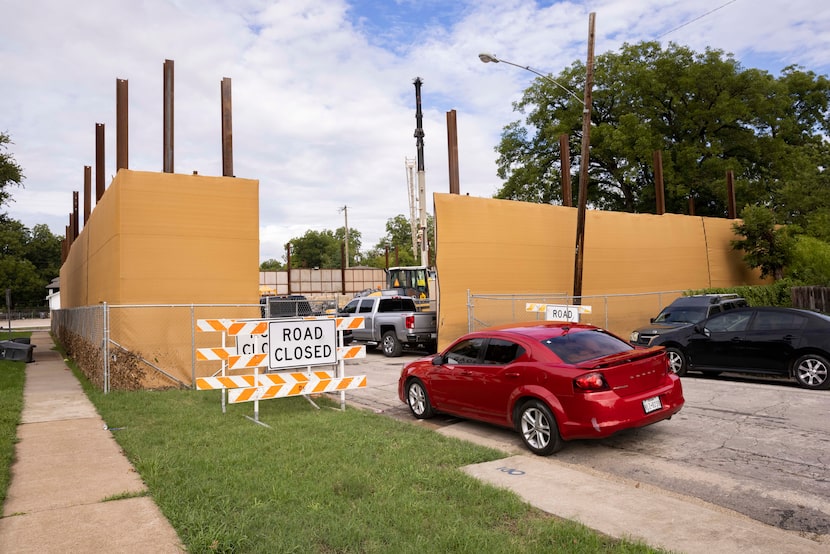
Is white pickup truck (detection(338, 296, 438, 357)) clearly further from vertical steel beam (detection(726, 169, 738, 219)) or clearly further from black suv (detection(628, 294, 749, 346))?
vertical steel beam (detection(726, 169, 738, 219))

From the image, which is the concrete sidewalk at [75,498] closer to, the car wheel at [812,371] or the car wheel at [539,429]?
the car wheel at [539,429]

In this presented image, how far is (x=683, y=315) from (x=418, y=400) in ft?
29.4

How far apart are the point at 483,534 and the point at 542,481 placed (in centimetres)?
170

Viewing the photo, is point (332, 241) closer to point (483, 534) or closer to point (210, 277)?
point (210, 277)

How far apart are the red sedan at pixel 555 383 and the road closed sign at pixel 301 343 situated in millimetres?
2095

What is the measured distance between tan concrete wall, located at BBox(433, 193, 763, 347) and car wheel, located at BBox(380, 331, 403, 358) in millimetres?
1920

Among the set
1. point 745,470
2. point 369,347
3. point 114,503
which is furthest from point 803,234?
point 114,503

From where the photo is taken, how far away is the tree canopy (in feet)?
126

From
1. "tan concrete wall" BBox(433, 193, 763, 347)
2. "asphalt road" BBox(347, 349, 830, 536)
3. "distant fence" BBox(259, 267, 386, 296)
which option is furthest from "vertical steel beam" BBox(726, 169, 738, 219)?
"distant fence" BBox(259, 267, 386, 296)

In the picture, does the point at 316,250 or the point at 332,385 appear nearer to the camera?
the point at 332,385

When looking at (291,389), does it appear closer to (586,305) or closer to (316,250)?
(586,305)

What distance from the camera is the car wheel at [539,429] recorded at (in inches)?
266

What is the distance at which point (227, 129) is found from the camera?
14.5 metres

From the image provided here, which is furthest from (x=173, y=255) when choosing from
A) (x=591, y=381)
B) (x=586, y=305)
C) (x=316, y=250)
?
(x=316, y=250)
